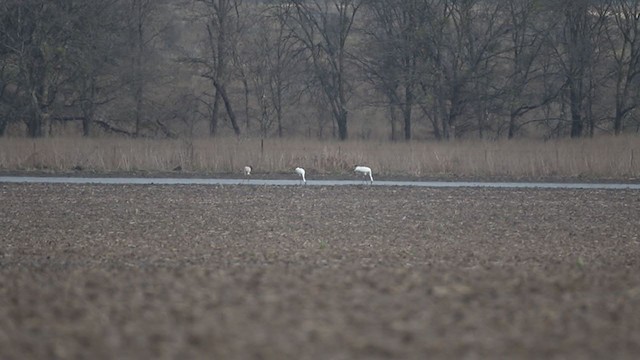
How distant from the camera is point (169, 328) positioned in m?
7.69

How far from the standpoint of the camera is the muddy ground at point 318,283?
734 cm

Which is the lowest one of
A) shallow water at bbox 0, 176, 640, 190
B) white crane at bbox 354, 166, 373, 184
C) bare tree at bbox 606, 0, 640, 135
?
shallow water at bbox 0, 176, 640, 190

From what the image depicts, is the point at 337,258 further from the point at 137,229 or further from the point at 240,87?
the point at 240,87

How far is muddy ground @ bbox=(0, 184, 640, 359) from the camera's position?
7340 mm

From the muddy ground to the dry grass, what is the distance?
11.3 metres

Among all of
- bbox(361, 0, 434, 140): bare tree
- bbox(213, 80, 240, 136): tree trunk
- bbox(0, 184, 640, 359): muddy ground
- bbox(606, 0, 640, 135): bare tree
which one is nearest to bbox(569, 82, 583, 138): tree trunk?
bbox(606, 0, 640, 135): bare tree

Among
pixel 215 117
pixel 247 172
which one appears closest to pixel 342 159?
pixel 247 172

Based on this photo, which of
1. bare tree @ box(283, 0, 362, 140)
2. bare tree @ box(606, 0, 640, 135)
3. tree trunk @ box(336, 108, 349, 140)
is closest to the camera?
bare tree @ box(606, 0, 640, 135)

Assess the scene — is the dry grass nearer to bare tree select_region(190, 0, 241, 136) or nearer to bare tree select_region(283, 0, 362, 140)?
bare tree select_region(190, 0, 241, 136)

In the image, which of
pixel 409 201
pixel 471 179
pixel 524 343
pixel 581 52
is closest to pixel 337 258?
pixel 524 343

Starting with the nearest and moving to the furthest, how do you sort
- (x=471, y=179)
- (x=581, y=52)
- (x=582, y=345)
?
1. (x=582, y=345)
2. (x=471, y=179)
3. (x=581, y=52)

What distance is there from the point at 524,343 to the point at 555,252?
25.7 ft

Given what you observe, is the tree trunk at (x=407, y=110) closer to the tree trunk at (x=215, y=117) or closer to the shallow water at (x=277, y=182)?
the tree trunk at (x=215, y=117)

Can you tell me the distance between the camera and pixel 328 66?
5391 centimetres
